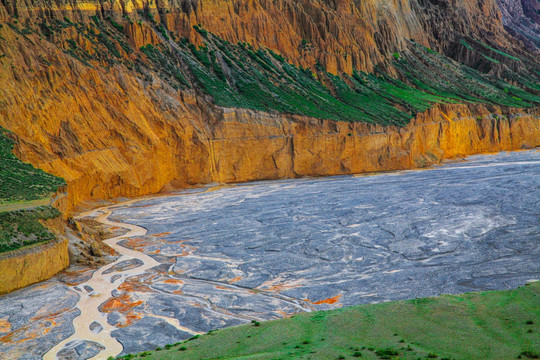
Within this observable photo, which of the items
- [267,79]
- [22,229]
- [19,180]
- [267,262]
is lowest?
[267,262]

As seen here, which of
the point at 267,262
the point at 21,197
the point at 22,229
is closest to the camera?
the point at 22,229

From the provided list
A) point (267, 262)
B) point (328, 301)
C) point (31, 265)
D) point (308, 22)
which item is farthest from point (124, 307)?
point (308, 22)

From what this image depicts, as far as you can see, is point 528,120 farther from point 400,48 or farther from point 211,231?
point 211,231

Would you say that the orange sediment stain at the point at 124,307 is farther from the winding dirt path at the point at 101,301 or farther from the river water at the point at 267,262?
the winding dirt path at the point at 101,301

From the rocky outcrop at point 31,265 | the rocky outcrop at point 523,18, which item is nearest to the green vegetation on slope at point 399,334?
the rocky outcrop at point 31,265

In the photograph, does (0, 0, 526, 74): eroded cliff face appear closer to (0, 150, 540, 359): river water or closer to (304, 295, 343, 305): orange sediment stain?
(0, 150, 540, 359): river water

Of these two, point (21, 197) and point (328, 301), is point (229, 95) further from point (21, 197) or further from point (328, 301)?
point (328, 301)

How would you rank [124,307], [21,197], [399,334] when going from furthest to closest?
[21,197] → [124,307] → [399,334]

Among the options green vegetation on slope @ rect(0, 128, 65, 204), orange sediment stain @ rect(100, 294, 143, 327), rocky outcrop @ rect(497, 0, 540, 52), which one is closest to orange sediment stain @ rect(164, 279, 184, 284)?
orange sediment stain @ rect(100, 294, 143, 327)
